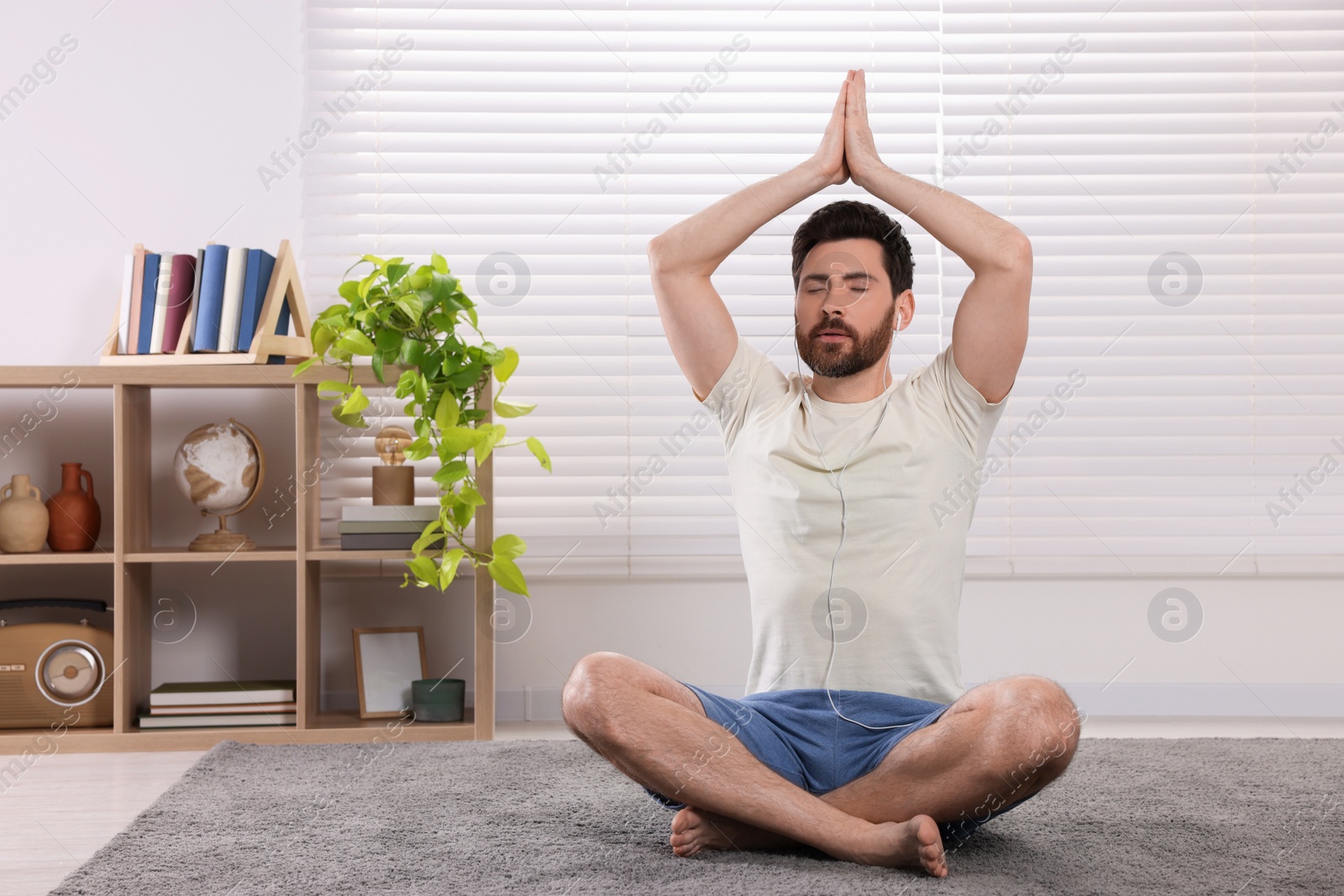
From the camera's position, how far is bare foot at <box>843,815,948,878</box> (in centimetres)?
134

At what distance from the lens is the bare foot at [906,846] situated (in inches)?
52.7

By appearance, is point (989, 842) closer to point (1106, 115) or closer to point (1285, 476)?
point (1285, 476)

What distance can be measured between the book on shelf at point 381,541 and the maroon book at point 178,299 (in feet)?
1.96

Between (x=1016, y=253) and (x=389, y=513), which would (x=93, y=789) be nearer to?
(x=389, y=513)

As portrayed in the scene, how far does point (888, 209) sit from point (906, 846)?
5.62 feet

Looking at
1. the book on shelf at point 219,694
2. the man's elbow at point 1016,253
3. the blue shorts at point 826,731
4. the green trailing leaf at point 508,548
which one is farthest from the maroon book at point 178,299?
the man's elbow at point 1016,253

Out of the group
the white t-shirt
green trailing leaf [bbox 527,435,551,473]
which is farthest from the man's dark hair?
green trailing leaf [bbox 527,435,551,473]

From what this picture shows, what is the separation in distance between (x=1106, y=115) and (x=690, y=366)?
63.6 inches

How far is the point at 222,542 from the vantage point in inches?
92.2

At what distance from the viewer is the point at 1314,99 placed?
2672 mm

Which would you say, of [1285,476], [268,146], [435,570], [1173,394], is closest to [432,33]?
[268,146]

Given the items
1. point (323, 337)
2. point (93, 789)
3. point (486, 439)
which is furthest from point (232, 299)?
point (93, 789)

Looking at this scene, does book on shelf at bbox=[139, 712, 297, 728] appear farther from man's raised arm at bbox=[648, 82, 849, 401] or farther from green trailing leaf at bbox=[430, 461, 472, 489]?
man's raised arm at bbox=[648, 82, 849, 401]

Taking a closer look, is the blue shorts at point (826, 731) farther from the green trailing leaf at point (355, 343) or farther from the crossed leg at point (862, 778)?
the green trailing leaf at point (355, 343)
